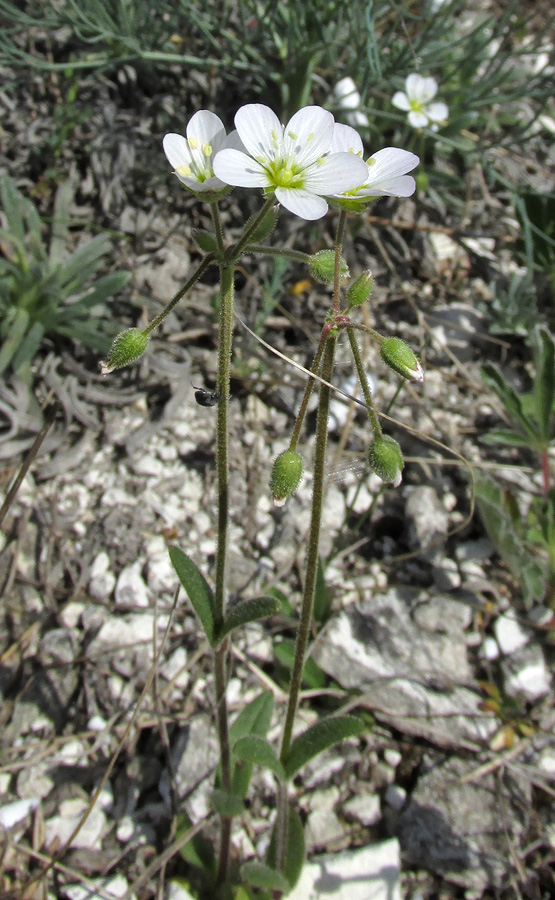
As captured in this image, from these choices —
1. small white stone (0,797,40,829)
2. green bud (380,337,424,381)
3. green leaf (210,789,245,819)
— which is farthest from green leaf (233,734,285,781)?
green bud (380,337,424,381)

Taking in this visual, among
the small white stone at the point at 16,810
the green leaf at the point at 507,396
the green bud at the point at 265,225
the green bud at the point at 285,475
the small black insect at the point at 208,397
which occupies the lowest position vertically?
the small white stone at the point at 16,810

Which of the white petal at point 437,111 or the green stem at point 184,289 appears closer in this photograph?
the green stem at point 184,289

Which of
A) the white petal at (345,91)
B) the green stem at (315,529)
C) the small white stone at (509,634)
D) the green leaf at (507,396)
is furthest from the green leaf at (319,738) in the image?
the white petal at (345,91)

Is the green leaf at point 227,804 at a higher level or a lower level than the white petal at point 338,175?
lower

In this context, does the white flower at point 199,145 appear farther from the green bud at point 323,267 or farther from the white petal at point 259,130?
the green bud at point 323,267

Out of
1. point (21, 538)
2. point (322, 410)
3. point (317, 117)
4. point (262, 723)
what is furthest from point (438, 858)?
point (317, 117)

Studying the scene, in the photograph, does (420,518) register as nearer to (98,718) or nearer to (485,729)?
(485,729)
